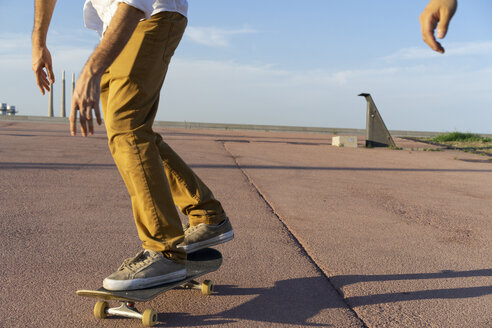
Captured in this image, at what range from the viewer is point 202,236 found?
2951 mm

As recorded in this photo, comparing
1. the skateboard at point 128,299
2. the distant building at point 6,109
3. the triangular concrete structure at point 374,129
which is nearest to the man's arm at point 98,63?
the skateboard at point 128,299

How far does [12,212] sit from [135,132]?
8.51 feet

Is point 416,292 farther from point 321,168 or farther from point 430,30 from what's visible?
point 321,168

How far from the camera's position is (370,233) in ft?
14.0

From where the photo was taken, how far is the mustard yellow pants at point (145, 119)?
2.40m

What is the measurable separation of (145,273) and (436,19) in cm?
176

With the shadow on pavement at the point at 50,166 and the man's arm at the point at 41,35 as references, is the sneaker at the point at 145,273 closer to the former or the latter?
the man's arm at the point at 41,35

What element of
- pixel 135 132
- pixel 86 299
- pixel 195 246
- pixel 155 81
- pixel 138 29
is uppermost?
pixel 138 29

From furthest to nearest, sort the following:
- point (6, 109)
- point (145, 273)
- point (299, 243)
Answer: point (6, 109), point (299, 243), point (145, 273)

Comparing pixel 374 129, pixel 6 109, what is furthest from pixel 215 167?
pixel 6 109

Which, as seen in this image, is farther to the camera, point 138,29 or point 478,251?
point 478,251

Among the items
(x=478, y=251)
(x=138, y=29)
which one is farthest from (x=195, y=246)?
(x=478, y=251)

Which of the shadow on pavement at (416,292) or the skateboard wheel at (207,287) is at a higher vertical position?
the skateboard wheel at (207,287)

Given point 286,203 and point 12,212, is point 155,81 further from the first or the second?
point 286,203
